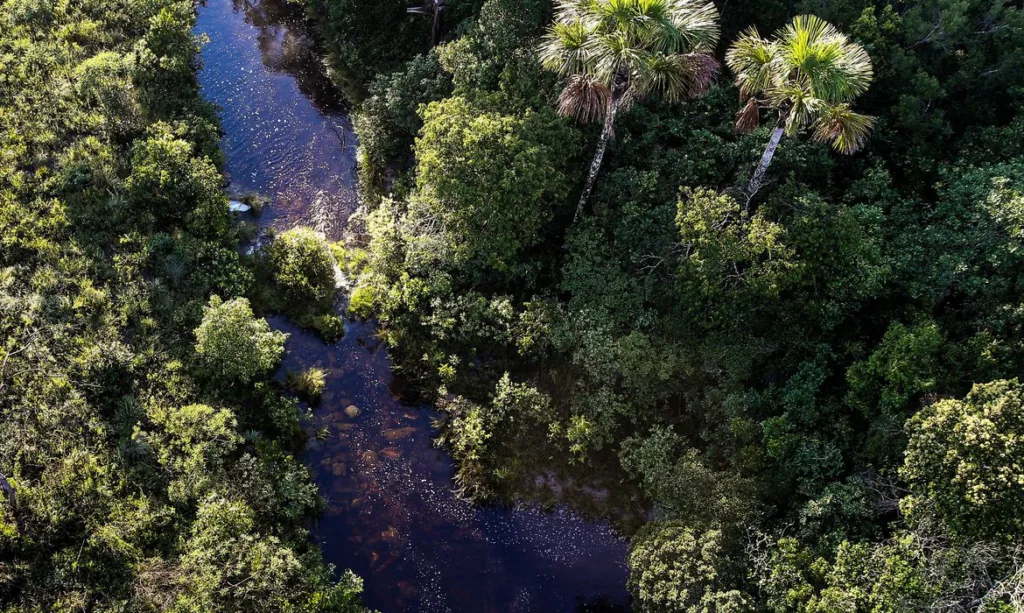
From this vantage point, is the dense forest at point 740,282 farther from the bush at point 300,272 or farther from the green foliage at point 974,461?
the bush at point 300,272

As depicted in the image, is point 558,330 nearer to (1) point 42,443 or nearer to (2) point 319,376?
(2) point 319,376

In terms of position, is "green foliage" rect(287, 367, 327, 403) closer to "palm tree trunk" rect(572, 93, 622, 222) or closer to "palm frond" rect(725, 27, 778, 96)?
"palm tree trunk" rect(572, 93, 622, 222)

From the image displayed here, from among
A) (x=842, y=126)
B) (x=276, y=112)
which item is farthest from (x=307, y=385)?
(x=842, y=126)

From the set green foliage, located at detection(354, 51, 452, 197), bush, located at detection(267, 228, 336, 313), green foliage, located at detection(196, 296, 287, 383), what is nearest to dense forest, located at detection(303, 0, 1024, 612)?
green foliage, located at detection(354, 51, 452, 197)

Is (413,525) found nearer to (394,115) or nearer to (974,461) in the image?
(974,461)

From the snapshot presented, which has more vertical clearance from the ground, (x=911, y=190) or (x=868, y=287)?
(x=911, y=190)

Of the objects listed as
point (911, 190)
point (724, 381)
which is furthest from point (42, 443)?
point (911, 190)

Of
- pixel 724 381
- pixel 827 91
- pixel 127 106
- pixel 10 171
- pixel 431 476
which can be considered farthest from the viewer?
pixel 127 106

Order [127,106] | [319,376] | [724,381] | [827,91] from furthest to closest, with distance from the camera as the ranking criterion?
[127,106] → [319,376] → [724,381] → [827,91]
